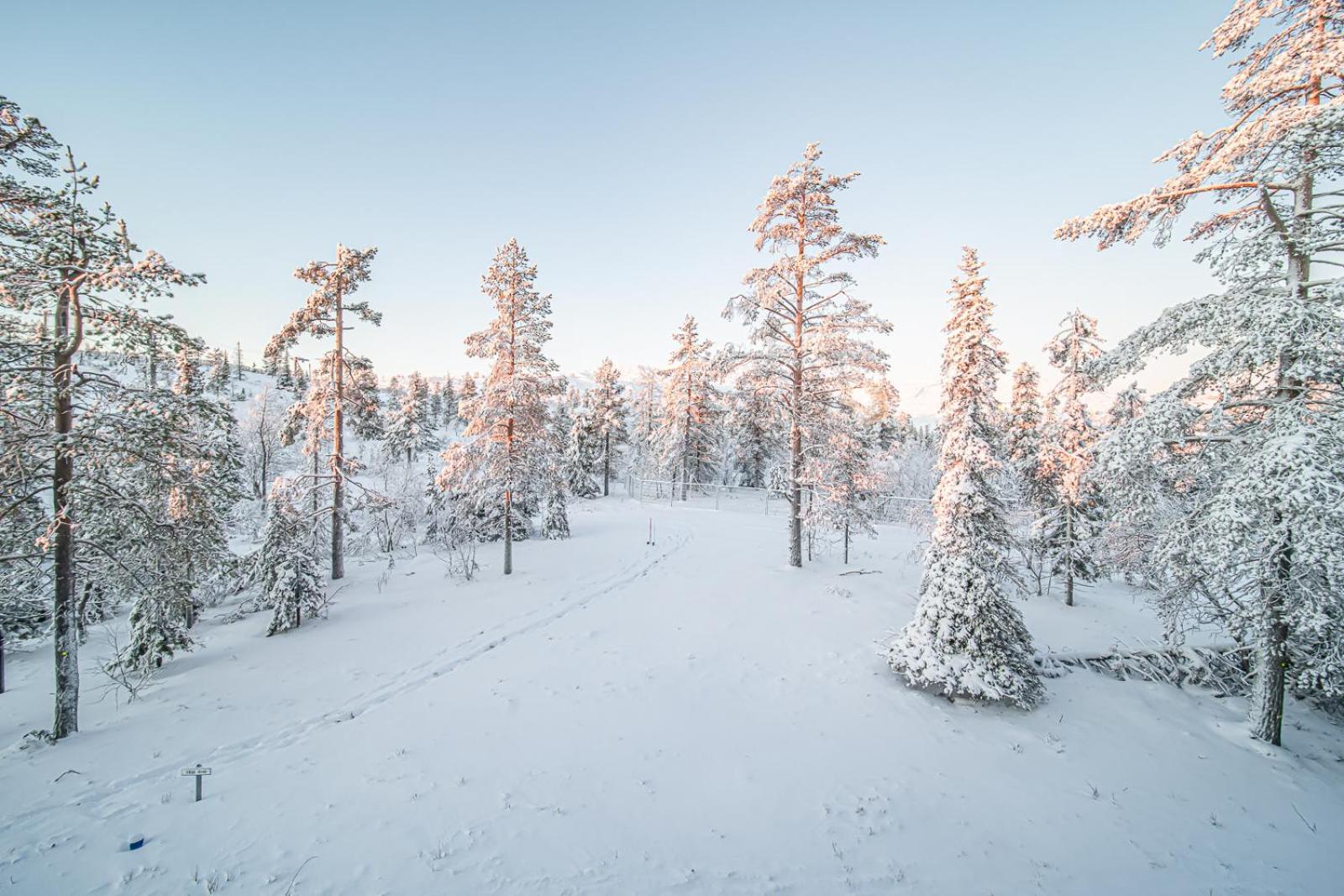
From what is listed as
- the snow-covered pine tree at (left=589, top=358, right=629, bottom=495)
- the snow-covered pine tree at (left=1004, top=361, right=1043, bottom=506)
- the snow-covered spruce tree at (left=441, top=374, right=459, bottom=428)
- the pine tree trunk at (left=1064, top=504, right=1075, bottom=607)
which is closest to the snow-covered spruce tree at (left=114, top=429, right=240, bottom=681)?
the snow-covered pine tree at (left=1004, top=361, right=1043, bottom=506)

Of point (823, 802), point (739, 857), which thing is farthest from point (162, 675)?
point (823, 802)

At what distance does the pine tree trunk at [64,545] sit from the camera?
7.44 m

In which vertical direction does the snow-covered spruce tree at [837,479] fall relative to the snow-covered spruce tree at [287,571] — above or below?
above

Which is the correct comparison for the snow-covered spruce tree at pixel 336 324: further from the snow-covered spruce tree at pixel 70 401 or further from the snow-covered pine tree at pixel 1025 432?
the snow-covered pine tree at pixel 1025 432

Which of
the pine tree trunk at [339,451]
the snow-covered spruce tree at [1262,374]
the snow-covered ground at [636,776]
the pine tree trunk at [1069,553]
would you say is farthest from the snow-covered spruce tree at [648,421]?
the snow-covered spruce tree at [1262,374]

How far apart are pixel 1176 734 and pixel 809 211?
1440 cm

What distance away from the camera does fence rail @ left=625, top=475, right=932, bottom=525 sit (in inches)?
1119

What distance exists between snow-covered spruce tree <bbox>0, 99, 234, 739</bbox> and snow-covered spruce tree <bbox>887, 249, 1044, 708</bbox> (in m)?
13.5

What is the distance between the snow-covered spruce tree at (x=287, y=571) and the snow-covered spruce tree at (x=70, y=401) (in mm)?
4393

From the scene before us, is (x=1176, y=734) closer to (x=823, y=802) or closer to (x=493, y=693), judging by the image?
(x=823, y=802)

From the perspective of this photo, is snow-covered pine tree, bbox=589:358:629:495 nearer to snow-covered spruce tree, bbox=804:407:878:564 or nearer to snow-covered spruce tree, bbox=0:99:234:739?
snow-covered spruce tree, bbox=804:407:878:564

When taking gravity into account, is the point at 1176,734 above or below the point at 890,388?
below

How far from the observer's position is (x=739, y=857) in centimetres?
545

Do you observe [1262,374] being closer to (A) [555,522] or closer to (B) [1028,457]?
(B) [1028,457]
